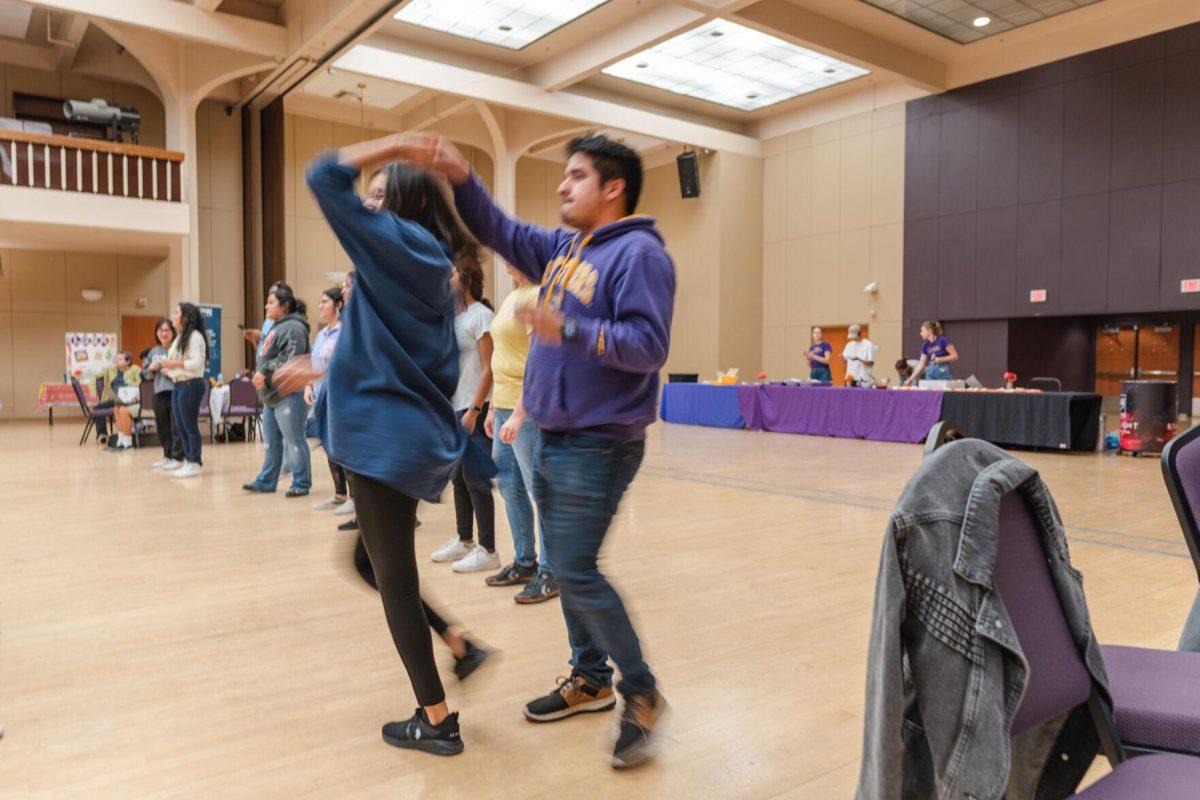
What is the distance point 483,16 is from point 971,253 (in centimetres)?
892

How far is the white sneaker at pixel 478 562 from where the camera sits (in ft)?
11.9

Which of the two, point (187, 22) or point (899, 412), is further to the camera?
point (187, 22)

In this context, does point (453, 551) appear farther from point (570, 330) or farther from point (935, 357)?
point (935, 357)

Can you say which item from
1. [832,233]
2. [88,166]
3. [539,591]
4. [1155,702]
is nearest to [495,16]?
[88,166]

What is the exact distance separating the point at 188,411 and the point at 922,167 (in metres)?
12.8

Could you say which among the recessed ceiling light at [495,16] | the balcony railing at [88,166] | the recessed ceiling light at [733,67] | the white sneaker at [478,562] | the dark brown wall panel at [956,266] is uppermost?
the recessed ceiling light at [733,67]

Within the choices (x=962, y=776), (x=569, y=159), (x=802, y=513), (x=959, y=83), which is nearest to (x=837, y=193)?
(x=959, y=83)

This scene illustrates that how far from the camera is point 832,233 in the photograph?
16125mm

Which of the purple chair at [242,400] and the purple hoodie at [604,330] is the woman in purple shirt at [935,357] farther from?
the purple hoodie at [604,330]

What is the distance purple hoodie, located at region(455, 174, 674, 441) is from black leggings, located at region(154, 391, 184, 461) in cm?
636

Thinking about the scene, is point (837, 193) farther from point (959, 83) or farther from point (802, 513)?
point (802, 513)

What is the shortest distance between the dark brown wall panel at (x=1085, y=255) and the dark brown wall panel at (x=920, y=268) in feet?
7.02

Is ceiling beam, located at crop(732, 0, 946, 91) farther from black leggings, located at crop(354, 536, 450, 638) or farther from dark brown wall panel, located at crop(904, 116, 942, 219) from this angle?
black leggings, located at crop(354, 536, 450, 638)

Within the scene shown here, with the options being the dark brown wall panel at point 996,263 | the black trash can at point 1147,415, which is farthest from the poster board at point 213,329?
the dark brown wall panel at point 996,263
